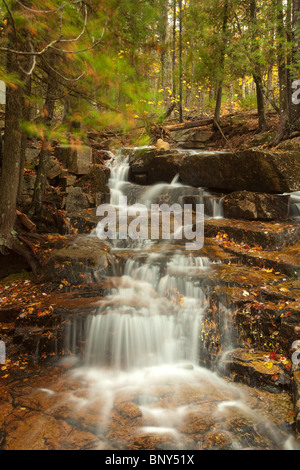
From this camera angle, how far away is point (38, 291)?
576 centimetres

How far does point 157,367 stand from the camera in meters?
4.89

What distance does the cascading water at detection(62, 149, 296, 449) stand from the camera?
352 centimetres

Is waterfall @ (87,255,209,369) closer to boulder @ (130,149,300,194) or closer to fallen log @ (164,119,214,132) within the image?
boulder @ (130,149,300,194)

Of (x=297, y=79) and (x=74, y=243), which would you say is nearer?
(x=74, y=243)

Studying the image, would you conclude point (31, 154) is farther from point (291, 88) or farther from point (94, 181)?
point (291, 88)

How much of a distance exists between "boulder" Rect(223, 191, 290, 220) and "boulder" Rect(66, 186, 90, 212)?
4.72 m

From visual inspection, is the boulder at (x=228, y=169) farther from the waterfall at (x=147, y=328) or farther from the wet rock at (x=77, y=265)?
the waterfall at (x=147, y=328)

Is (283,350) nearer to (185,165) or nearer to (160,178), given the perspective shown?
(185,165)

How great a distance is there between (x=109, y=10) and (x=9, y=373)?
514cm

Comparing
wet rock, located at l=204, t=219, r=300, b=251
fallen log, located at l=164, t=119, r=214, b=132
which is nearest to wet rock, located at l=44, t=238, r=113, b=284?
wet rock, located at l=204, t=219, r=300, b=251

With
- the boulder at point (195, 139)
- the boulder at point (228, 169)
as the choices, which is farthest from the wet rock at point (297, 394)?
the boulder at point (195, 139)
